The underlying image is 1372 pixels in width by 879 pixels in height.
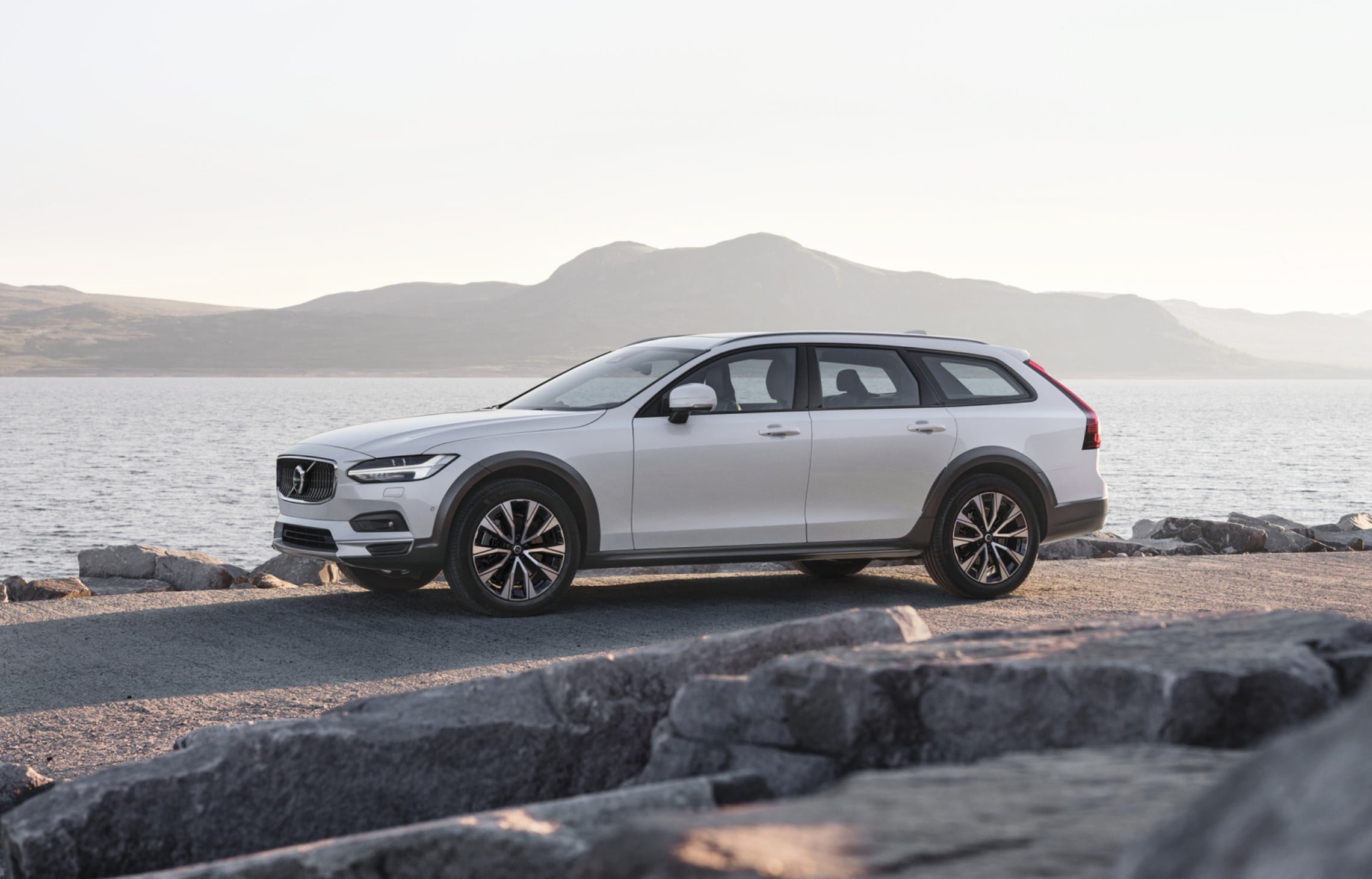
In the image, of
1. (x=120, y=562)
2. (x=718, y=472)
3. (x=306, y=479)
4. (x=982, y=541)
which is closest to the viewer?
(x=306, y=479)

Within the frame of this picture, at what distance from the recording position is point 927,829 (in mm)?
2205

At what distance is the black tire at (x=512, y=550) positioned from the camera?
339 inches

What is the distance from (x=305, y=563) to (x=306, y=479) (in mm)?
6008

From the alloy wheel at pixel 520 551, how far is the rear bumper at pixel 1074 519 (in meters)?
3.68

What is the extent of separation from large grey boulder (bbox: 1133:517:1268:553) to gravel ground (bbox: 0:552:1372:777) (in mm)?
3578

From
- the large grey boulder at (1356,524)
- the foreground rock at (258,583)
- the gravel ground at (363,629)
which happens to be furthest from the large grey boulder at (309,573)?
the large grey boulder at (1356,524)

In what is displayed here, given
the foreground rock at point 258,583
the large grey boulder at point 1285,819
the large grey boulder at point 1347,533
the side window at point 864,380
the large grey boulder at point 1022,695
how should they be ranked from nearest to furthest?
1. the large grey boulder at point 1285,819
2. the large grey boulder at point 1022,695
3. the side window at point 864,380
4. the foreground rock at point 258,583
5. the large grey boulder at point 1347,533

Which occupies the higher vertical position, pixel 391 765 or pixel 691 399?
pixel 691 399

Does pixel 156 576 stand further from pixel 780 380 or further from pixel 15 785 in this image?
pixel 15 785

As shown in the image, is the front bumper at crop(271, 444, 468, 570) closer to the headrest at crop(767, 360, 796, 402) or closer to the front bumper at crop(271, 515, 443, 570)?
the front bumper at crop(271, 515, 443, 570)

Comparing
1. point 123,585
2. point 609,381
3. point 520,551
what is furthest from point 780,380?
point 123,585

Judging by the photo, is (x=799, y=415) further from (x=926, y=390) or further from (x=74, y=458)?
(x=74, y=458)

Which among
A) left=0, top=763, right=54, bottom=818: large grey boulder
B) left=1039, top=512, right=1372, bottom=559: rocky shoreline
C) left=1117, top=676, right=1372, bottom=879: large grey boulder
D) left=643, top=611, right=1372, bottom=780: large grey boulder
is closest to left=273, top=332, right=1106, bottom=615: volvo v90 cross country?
left=0, top=763, right=54, bottom=818: large grey boulder

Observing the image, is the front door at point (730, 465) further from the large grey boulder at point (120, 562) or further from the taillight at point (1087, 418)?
the large grey boulder at point (120, 562)
